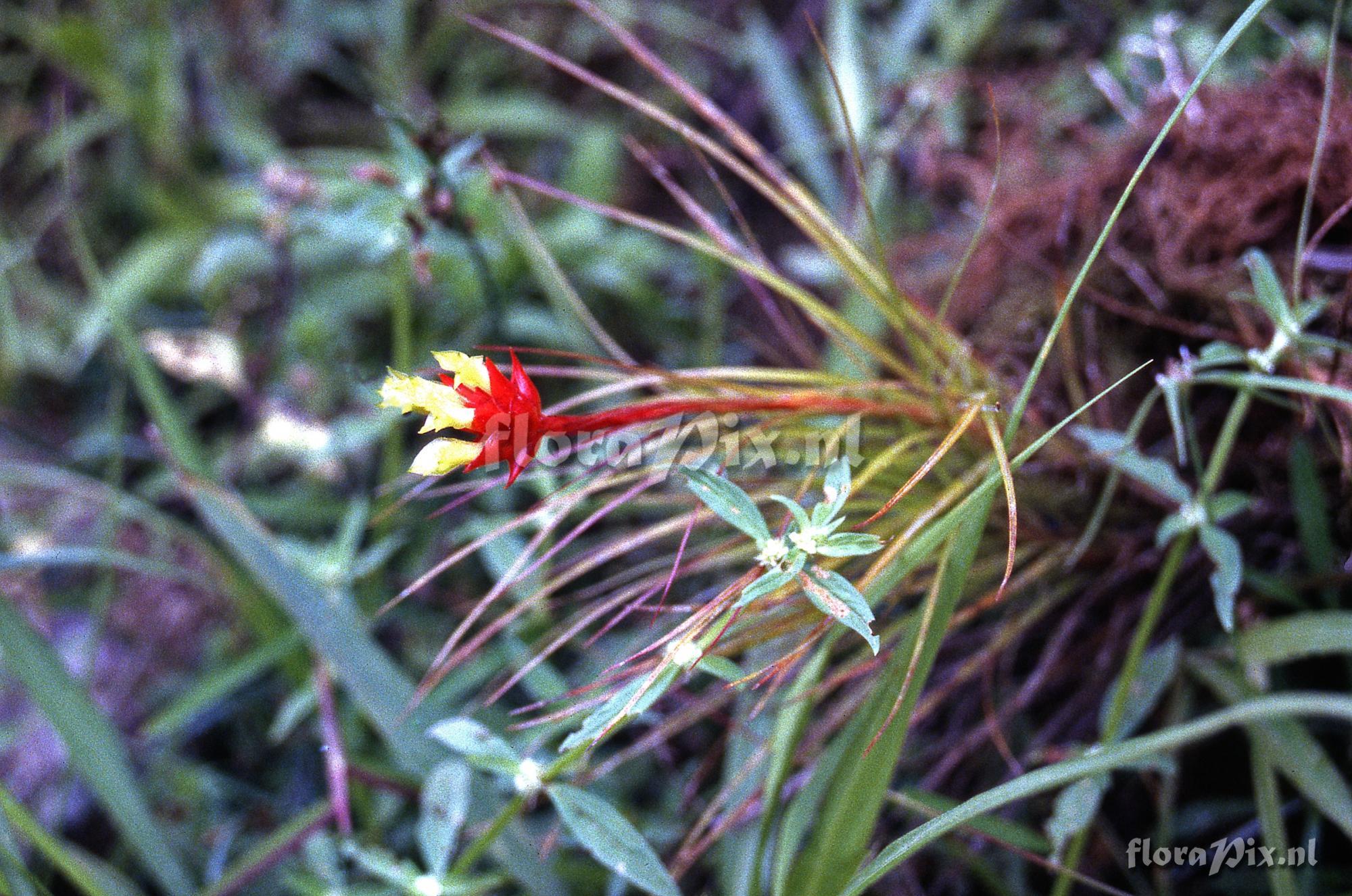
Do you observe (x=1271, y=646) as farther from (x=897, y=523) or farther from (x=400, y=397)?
(x=400, y=397)

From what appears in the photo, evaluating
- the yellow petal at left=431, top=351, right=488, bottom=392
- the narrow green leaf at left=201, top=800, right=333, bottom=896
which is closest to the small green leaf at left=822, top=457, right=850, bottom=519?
the yellow petal at left=431, top=351, right=488, bottom=392

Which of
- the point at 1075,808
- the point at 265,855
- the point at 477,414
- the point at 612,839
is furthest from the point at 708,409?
the point at 265,855

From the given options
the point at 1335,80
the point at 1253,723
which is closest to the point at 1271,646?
the point at 1253,723

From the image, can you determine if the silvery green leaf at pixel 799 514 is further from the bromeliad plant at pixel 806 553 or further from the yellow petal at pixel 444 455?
the yellow petal at pixel 444 455

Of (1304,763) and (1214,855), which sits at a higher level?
(1304,763)

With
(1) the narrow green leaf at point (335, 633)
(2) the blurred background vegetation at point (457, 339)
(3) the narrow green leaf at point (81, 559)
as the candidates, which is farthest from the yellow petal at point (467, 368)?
(3) the narrow green leaf at point (81, 559)

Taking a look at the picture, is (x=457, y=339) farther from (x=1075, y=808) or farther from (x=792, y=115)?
(x=1075, y=808)
